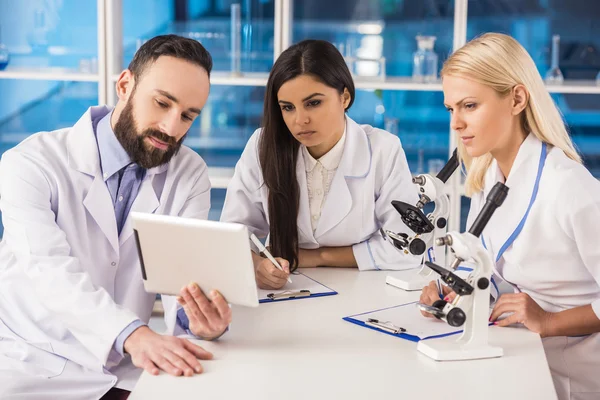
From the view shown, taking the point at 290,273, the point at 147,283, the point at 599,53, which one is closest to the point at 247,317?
the point at 147,283

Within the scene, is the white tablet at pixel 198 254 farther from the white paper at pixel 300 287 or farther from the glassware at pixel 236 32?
the glassware at pixel 236 32

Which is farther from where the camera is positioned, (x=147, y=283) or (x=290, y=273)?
(x=290, y=273)

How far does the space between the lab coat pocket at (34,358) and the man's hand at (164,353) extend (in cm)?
31

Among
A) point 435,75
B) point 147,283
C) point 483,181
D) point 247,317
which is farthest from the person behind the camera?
point 435,75

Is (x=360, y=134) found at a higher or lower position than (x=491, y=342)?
higher

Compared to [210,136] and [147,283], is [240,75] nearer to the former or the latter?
[210,136]

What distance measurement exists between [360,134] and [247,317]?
2.84 ft

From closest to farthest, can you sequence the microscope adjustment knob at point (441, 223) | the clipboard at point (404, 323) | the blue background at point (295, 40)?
1. the clipboard at point (404, 323)
2. the microscope adjustment knob at point (441, 223)
3. the blue background at point (295, 40)

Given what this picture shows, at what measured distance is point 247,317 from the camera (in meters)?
1.78

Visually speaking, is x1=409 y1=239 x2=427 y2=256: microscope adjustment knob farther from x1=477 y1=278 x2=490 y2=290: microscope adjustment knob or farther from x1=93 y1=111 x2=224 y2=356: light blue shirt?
x1=93 y1=111 x2=224 y2=356: light blue shirt

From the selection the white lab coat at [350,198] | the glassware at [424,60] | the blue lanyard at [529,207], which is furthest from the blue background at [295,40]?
the blue lanyard at [529,207]

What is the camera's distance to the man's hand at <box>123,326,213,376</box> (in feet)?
4.73

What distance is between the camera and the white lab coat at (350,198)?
233cm

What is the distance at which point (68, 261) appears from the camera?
1.72 metres
